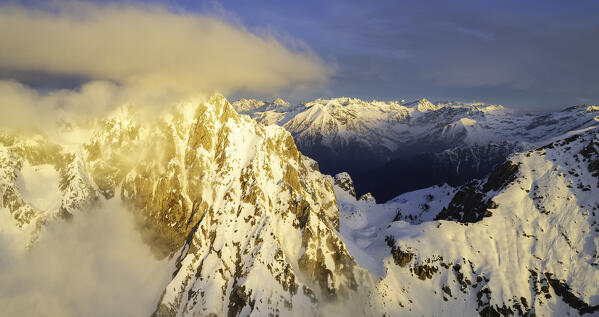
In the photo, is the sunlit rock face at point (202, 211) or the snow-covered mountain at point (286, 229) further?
the sunlit rock face at point (202, 211)

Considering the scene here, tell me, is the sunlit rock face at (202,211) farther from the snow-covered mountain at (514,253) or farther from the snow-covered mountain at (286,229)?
the snow-covered mountain at (514,253)

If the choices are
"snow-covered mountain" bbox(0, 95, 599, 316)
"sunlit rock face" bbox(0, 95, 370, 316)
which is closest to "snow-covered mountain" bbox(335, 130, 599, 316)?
"snow-covered mountain" bbox(0, 95, 599, 316)

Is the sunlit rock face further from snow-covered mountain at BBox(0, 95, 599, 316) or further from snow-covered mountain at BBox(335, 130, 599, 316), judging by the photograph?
snow-covered mountain at BBox(335, 130, 599, 316)

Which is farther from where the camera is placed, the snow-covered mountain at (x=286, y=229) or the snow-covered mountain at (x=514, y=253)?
the snow-covered mountain at (x=286, y=229)

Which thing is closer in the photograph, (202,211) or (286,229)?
(202,211)

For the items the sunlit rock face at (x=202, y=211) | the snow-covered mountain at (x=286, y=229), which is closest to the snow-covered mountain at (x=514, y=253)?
the snow-covered mountain at (x=286, y=229)

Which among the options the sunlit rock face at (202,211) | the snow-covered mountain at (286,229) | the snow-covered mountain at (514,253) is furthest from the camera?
the sunlit rock face at (202,211)

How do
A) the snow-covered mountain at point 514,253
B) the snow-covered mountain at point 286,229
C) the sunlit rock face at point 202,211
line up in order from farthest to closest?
1. the sunlit rock face at point 202,211
2. the snow-covered mountain at point 286,229
3. the snow-covered mountain at point 514,253

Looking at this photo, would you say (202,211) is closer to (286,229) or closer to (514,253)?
(286,229)

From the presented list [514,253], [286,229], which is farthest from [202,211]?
[514,253]
